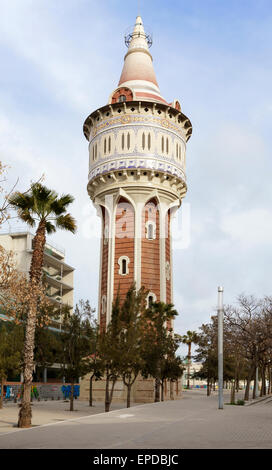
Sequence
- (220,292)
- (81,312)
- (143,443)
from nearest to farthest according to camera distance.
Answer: (143,443) → (220,292) → (81,312)

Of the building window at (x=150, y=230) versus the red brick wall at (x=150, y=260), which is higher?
the building window at (x=150, y=230)

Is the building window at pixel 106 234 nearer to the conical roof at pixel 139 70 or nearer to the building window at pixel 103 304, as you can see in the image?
the building window at pixel 103 304

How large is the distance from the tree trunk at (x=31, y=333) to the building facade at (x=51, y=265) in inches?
1907

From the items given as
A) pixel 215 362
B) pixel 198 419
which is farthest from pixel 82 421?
pixel 215 362

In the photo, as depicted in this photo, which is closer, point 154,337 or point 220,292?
point 220,292

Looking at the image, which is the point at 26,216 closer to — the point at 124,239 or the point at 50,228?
the point at 50,228

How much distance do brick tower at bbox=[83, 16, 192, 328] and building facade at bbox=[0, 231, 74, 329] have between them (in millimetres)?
27531

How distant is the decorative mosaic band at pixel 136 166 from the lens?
4269 cm

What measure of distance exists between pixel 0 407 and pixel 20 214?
1521cm

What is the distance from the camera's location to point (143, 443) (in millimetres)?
13109

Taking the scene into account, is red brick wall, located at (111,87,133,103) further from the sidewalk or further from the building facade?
the building facade

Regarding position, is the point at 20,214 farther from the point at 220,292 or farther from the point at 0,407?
the point at 0,407

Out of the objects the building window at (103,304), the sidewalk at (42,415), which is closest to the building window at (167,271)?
the building window at (103,304)
